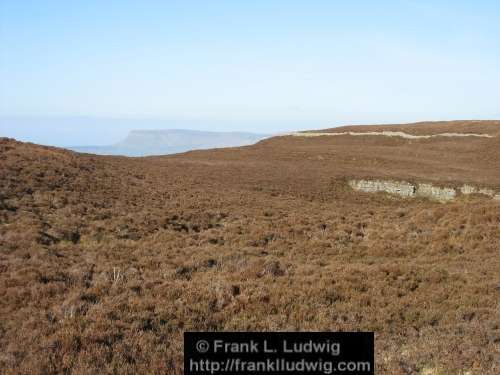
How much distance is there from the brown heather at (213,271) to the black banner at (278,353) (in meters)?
0.33

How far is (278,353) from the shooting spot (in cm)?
665

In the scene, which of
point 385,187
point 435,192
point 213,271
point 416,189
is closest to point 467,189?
point 435,192

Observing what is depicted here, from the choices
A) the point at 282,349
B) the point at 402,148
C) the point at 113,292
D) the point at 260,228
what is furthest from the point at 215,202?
the point at 402,148

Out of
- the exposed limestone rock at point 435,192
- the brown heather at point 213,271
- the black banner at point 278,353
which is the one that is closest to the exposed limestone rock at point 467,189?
the exposed limestone rock at point 435,192

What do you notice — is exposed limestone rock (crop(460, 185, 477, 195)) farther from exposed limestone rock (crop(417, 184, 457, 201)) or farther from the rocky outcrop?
exposed limestone rock (crop(417, 184, 457, 201))

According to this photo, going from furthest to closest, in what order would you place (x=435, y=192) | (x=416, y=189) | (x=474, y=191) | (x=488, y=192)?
(x=416, y=189) < (x=435, y=192) < (x=474, y=191) < (x=488, y=192)

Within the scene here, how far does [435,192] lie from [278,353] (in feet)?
106

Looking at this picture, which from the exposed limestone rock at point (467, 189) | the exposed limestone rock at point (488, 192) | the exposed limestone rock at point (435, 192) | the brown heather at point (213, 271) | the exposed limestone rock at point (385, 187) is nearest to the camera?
the brown heather at point (213, 271)

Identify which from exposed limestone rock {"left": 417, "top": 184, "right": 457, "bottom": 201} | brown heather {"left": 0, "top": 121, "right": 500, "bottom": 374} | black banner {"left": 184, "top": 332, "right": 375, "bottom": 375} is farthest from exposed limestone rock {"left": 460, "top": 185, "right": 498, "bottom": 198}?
black banner {"left": 184, "top": 332, "right": 375, "bottom": 375}

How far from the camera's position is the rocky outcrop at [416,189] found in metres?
33.8

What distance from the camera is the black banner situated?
6262 millimetres

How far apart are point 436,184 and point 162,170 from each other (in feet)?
79.0

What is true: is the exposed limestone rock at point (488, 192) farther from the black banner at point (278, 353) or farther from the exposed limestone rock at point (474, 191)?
the black banner at point (278, 353)

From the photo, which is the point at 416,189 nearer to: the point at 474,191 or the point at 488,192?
the point at 474,191
